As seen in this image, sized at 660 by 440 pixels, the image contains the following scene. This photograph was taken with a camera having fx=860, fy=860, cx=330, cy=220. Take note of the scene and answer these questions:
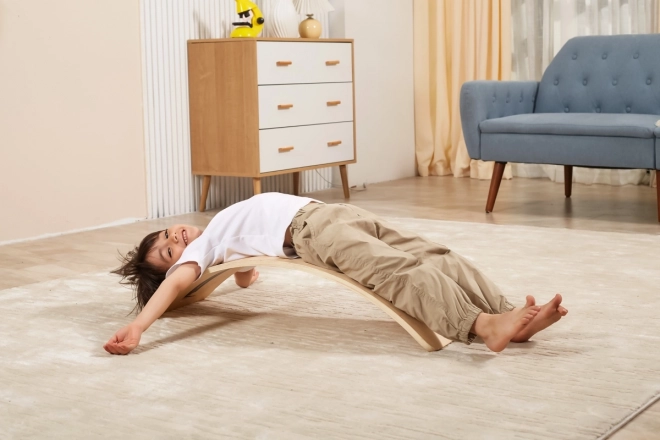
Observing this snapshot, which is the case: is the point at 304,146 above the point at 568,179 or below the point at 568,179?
above

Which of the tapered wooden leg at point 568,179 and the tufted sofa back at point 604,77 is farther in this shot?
the tapered wooden leg at point 568,179

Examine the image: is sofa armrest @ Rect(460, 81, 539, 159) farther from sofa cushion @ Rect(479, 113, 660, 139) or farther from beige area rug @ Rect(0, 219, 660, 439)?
beige area rug @ Rect(0, 219, 660, 439)

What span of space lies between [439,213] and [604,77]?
41.7 inches

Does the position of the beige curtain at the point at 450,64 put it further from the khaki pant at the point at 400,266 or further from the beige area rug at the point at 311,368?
the khaki pant at the point at 400,266

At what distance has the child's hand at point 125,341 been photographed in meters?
1.92

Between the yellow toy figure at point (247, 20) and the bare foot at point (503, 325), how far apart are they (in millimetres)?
2543

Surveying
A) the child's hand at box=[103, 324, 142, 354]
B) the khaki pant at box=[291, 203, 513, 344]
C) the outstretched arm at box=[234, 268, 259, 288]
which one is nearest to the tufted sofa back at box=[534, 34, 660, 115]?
the outstretched arm at box=[234, 268, 259, 288]

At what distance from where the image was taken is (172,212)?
Result: 413 cm

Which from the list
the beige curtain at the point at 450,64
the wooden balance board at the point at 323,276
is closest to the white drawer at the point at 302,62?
the beige curtain at the point at 450,64

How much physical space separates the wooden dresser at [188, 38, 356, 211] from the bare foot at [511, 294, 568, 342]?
2.26m

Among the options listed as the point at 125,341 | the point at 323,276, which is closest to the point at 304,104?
the point at 323,276

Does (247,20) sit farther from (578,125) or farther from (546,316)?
(546,316)

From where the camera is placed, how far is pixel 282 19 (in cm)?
429

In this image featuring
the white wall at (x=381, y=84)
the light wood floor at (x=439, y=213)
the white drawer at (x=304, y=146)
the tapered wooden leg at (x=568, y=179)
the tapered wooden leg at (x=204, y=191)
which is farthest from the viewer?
the white wall at (x=381, y=84)
